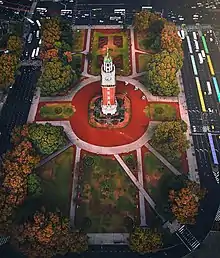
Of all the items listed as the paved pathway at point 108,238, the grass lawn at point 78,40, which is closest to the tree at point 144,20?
the grass lawn at point 78,40

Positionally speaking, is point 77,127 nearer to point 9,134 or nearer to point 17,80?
point 9,134

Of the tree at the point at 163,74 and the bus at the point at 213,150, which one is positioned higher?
the tree at the point at 163,74

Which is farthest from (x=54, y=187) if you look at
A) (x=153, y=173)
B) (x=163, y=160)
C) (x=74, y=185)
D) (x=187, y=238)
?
(x=187, y=238)

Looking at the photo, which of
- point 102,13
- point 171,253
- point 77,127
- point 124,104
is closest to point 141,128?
point 124,104

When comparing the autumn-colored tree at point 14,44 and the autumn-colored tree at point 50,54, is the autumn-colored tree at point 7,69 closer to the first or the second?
the autumn-colored tree at point 14,44

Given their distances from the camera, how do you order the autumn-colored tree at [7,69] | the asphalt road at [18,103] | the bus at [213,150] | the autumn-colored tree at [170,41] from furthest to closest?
the autumn-colored tree at [170,41], the autumn-colored tree at [7,69], the asphalt road at [18,103], the bus at [213,150]

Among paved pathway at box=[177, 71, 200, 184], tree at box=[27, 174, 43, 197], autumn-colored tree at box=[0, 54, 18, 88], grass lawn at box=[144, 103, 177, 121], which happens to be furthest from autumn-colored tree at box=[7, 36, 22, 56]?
paved pathway at box=[177, 71, 200, 184]
